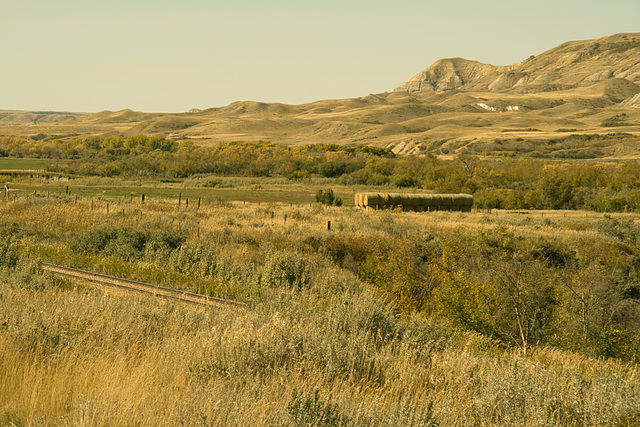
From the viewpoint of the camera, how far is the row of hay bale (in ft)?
171

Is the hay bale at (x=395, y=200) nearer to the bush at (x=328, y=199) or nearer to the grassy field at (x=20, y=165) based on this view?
the bush at (x=328, y=199)

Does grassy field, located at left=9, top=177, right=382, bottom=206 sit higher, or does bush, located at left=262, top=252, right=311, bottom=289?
bush, located at left=262, top=252, right=311, bottom=289

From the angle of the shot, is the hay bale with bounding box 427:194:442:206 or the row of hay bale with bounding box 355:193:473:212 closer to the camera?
the row of hay bale with bounding box 355:193:473:212

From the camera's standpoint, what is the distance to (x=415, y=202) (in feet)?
177

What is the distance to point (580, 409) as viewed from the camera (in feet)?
20.4

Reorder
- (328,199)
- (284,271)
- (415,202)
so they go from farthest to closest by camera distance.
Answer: (328,199) < (415,202) < (284,271)

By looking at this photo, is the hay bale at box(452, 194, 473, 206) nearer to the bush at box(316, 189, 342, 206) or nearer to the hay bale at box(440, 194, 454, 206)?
the hay bale at box(440, 194, 454, 206)

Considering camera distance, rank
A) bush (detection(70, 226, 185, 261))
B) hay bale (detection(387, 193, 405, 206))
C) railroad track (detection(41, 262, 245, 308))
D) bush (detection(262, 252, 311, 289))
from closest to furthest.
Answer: railroad track (detection(41, 262, 245, 308)) < bush (detection(262, 252, 311, 289)) < bush (detection(70, 226, 185, 261)) < hay bale (detection(387, 193, 405, 206))

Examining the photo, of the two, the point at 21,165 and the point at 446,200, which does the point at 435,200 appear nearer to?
the point at 446,200

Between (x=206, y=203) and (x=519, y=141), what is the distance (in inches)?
5108

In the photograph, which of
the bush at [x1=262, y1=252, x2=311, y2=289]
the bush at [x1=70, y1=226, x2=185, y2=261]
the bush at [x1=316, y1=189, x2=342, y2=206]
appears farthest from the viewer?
the bush at [x1=316, y1=189, x2=342, y2=206]

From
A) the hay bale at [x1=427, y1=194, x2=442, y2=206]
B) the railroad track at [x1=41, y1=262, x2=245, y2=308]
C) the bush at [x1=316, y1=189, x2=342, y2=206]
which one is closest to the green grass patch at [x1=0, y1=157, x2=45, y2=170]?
the bush at [x1=316, y1=189, x2=342, y2=206]

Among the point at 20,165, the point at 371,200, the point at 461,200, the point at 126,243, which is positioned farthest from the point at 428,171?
the point at 20,165

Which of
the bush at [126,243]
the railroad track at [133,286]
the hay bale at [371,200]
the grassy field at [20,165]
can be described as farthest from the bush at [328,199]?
the grassy field at [20,165]
